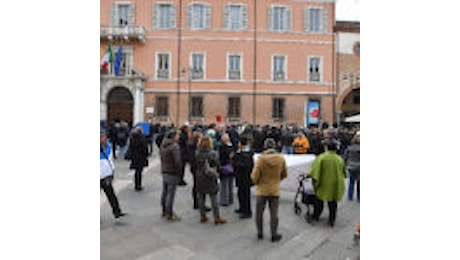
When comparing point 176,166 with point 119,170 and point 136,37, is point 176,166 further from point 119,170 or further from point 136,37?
point 136,37

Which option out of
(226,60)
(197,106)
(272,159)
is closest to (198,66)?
(226,60)

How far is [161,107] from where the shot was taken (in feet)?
77.1

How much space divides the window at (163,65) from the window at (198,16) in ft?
9.32

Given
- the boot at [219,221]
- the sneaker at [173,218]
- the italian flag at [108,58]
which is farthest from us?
the italian flag at [108,58]

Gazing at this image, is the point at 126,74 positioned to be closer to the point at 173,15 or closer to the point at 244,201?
the point at 173,15

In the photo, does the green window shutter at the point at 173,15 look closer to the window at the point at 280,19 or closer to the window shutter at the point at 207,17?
the window shutter at the point at 207,17

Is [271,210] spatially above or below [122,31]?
below

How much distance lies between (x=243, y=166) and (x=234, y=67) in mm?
18753

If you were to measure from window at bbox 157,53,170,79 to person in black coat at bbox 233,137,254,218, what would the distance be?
18610 millimetres

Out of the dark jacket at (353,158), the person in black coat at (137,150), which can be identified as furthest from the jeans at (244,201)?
the person in black coat at (137,150)

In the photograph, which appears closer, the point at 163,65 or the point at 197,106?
the point at 163,65

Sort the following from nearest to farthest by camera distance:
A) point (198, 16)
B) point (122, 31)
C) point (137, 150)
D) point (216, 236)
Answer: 1. point (216, 236)
2. point (137, 150)
3. point (122, 31)
4. point (198, 16)

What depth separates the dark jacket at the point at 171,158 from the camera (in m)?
5.64

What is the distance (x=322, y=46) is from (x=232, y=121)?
8.85 m
